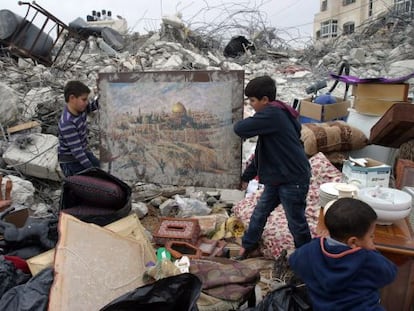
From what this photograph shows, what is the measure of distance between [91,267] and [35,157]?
2.52 metres

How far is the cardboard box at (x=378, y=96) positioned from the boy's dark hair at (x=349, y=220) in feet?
9.79

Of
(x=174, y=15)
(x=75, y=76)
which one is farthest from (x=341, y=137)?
(x=174, y=15)

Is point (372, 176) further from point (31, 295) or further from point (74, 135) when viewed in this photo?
point (74, 135)

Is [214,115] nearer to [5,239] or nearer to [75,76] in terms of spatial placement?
[5,239]

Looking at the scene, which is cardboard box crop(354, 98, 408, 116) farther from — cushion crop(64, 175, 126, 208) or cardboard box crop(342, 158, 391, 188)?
cushion crop(64, 175, 126, 208)

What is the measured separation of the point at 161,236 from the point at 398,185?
1.98 meters

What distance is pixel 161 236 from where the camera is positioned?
3.36 meters

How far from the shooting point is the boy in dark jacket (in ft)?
8.80

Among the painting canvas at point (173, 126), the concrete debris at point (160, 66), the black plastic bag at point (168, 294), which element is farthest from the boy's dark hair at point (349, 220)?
the concrete debris at point (160, 66)

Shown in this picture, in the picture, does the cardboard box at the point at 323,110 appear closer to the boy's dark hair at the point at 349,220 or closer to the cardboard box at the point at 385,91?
the cardboard box at the point at 385,91

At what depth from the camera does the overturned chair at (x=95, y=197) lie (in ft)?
10.1

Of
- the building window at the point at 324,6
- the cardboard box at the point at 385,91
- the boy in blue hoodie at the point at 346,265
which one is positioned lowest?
the boy in blue hoodie at the point at 346,265

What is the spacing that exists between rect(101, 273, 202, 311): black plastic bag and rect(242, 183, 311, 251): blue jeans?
3.86ft

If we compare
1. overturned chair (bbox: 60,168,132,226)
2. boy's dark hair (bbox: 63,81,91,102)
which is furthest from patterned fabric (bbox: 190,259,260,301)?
boy's dark hair (bbox: 63,81,91,102)
